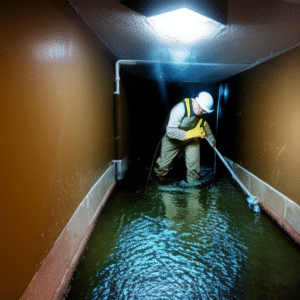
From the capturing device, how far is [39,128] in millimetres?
1937

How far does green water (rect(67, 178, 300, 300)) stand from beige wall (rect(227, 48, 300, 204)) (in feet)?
2.69

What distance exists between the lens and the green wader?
5.73 metres

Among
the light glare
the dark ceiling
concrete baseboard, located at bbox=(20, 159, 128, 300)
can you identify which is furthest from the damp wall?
concrete baseboard, located at bbox=(20, 159, 128, 300)

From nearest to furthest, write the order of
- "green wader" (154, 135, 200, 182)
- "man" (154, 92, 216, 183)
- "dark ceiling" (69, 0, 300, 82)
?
1. "dark ceiling" (69, 0, 300, 82)
2. "man" (154, 92, 216, 183)
3. "green wader" (154, 135, 200, 182)

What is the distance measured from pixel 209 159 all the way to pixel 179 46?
5.47 metres

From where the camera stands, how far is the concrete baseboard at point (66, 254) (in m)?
1.93

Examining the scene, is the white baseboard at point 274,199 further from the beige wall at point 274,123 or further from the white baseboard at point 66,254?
the white baseboard at point 66,254

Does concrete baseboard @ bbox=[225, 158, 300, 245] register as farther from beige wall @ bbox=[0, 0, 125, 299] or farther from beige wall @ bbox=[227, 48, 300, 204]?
beige wall @ bbox=[0, 0, 125, 299]

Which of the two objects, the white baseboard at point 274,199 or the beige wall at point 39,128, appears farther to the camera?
the white baseboard at point 274,199

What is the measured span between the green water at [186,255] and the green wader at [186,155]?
1394 mm

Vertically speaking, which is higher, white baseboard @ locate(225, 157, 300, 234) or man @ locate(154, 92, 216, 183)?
man @ locate(154, 92, 216, 183)

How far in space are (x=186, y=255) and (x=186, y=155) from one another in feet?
10.3

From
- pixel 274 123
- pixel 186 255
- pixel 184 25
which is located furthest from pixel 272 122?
pixel 186 255

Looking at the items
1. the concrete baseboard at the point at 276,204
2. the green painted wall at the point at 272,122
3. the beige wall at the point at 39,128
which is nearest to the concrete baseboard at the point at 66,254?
the beige wall at the point at 39,128
